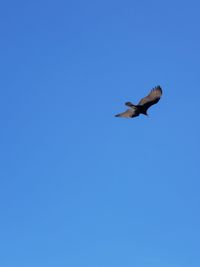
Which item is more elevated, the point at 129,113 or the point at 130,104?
the point at 130,104

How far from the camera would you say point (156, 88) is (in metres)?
113

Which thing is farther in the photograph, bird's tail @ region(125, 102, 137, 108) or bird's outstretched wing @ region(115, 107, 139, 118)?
bird's outstretched wing @ region(115, 107, 139, 118)

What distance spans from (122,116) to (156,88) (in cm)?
343

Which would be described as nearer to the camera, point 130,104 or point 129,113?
point 130,104

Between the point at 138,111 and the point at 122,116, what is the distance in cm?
134

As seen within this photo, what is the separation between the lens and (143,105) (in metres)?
114

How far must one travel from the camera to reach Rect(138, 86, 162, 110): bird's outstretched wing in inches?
4429

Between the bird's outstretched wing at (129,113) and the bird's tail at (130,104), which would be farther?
the bird's outstretched wing at (129,113)

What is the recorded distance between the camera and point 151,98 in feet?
371

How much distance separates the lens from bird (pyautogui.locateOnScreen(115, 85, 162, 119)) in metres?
113

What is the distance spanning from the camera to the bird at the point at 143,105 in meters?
113

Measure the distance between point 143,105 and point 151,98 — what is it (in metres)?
1.00

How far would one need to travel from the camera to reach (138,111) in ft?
374

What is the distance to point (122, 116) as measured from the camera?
4469 inches
